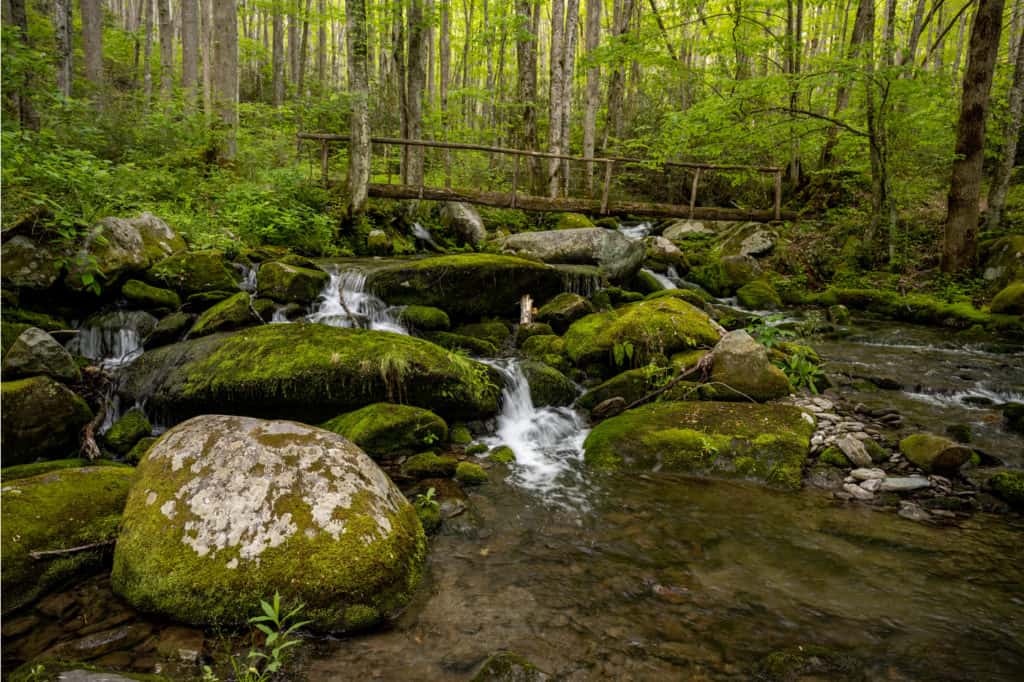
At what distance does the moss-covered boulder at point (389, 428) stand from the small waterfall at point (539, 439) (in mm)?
869

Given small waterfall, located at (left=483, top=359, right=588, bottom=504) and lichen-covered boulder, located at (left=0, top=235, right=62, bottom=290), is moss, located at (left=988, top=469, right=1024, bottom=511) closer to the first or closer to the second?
small waterfall, located at (left=483, top=359, right=588, bottom=504)

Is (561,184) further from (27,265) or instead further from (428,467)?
(27,265)

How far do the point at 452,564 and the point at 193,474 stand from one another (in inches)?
70.1

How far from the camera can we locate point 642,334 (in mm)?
7371

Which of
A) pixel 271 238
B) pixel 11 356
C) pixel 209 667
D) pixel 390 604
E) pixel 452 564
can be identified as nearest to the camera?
pixel 209 667

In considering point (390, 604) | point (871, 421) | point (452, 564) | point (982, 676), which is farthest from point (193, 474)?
point (871, 421)

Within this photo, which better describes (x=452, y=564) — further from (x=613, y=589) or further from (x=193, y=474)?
(x=193, y=474)

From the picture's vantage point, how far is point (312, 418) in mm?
5770

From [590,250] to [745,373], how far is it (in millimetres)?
5477

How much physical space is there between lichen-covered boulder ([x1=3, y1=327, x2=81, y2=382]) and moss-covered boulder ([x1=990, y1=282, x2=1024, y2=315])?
534 inches

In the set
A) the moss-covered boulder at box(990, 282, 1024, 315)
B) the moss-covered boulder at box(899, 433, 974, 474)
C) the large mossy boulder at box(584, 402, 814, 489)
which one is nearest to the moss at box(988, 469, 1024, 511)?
the moss-covered boulder at box(899, 433, 974, 474)

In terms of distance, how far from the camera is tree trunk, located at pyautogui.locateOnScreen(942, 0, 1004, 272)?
32.1 feet

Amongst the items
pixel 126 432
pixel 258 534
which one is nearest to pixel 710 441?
pixel 258 534

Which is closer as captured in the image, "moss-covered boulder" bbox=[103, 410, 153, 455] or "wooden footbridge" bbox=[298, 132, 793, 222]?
"moss-covered boulder" bbox=[103, 410, 153, 455]
